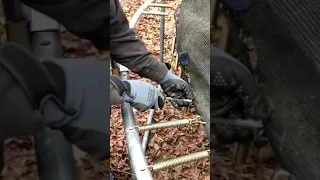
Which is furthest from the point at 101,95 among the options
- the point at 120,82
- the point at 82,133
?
the point at 120,82

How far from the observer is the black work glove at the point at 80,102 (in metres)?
0.61

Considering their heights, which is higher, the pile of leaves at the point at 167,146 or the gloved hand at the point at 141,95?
the gloved hand at the point at 141,95

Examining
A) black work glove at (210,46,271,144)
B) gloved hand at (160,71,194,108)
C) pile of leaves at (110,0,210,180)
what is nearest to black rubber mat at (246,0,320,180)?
black work glove at (210,46,271,144)

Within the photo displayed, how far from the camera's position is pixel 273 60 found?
24.9 inches

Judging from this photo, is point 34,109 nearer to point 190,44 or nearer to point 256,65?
point 256,65

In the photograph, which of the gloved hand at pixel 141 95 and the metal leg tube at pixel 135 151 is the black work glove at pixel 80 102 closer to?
the metal leg tube at pixel 135 151

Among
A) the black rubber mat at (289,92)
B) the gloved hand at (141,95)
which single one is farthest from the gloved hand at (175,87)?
the black rubber mat at (289,92)

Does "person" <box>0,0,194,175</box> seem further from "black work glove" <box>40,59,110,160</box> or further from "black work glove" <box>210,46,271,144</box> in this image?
"black work glove" <box>210,46,271,144</box>

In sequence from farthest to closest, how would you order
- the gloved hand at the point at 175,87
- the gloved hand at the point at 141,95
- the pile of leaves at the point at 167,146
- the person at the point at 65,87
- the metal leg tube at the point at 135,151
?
the pile of leaves at the point at 167,146, the gloved hand at the point at 175,87, the gloved hand at the point at 141,95, the metal leg tube at the point at 135,151, the person at the point at 65,87

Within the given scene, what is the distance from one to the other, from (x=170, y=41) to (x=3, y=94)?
392 centimetres

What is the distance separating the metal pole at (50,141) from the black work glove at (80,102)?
0.5 inches

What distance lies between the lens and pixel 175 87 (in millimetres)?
2373

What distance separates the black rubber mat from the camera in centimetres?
62

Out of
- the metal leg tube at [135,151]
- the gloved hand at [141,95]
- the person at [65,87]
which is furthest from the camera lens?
the gloved hand at [141,95]
